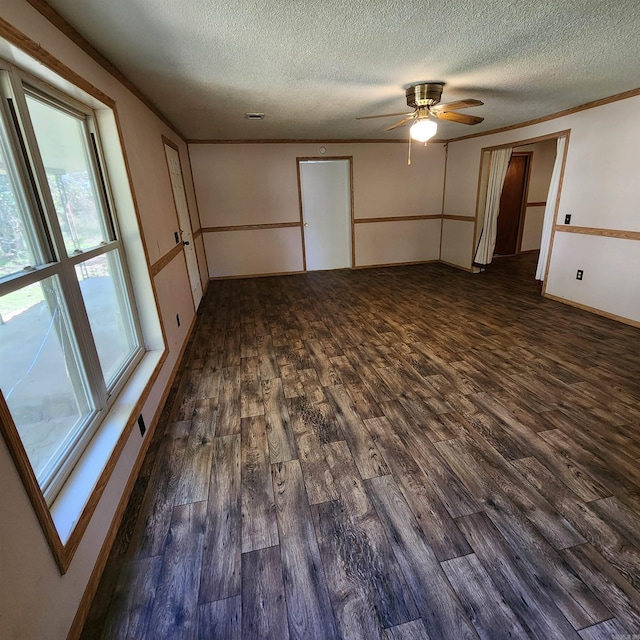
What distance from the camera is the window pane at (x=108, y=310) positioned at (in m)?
1.87

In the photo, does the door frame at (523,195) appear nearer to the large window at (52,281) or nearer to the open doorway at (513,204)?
the open doorway at (513,204)

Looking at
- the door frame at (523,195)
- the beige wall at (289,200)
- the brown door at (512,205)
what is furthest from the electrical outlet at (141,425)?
the door frame at (523,195)

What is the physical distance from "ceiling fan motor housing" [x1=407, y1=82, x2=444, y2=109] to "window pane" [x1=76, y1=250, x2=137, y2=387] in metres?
2.68

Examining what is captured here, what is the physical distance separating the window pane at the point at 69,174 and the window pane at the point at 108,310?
0.13m

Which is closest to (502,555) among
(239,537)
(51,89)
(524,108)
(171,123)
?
(239,537)

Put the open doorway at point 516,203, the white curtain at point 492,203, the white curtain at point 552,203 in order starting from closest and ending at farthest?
the white curtain at point 552,203
the white curtain at point 492,203
the open doorway at point 516,203

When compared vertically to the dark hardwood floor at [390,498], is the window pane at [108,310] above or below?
above

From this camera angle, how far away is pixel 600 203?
3.75 meters

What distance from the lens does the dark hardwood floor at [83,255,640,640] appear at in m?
1.24

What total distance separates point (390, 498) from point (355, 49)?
8.55 ft

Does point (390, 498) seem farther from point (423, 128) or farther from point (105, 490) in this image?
point (423, 128)

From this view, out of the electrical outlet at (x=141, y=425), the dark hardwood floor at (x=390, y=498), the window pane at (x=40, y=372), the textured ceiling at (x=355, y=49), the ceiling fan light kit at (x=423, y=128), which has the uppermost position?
the textured ceiling at (x=355, y=49)

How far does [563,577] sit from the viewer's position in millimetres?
1321

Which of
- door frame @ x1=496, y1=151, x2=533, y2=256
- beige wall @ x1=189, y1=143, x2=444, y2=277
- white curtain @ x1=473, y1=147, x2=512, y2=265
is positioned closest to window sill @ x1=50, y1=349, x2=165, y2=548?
beige wall @ x1=189, y1=143, x2=444, y2=277
